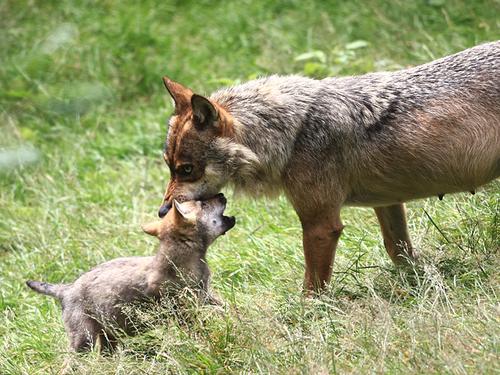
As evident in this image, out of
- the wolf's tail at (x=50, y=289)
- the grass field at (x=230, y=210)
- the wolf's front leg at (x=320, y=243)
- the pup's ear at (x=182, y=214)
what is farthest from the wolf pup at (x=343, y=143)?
the wolf's tail at (x=50, y=289)

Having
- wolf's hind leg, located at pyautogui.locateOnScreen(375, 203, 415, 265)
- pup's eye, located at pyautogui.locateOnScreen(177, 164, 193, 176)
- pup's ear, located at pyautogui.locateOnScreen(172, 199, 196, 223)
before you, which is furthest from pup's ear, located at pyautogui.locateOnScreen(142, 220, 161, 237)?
wolf's hind leg, located at pyautogui.locateOnScreen(375, 203, 415, 265)

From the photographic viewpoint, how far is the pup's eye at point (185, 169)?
6816mm

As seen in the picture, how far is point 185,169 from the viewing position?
22.4ft

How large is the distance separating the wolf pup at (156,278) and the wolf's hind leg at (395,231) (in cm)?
125

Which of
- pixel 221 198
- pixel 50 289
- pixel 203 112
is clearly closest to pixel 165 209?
pixel 221 198

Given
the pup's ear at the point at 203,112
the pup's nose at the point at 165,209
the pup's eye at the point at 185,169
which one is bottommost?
the pup's nose at the point at 165,209

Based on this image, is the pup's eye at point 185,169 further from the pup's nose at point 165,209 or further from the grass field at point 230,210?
the grass field at point 230,210

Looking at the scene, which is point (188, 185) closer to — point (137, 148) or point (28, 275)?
point (28, 275)

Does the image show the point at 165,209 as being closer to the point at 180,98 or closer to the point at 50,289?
the point at 180,98

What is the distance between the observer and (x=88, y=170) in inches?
432

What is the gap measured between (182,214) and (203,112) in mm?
740

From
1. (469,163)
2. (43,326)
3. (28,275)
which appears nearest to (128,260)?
(43,326)

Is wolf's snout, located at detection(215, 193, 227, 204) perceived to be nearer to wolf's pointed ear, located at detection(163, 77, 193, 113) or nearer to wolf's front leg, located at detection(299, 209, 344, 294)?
wolf's front leg, located at detection(299, 209, 344, 294)

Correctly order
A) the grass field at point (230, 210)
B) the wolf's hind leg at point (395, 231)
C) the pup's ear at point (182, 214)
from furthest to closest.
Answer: the wolf's hind leg at point (395, 231) < the pup's ear at point (182, 214) < the grass field at point (230, 210)
